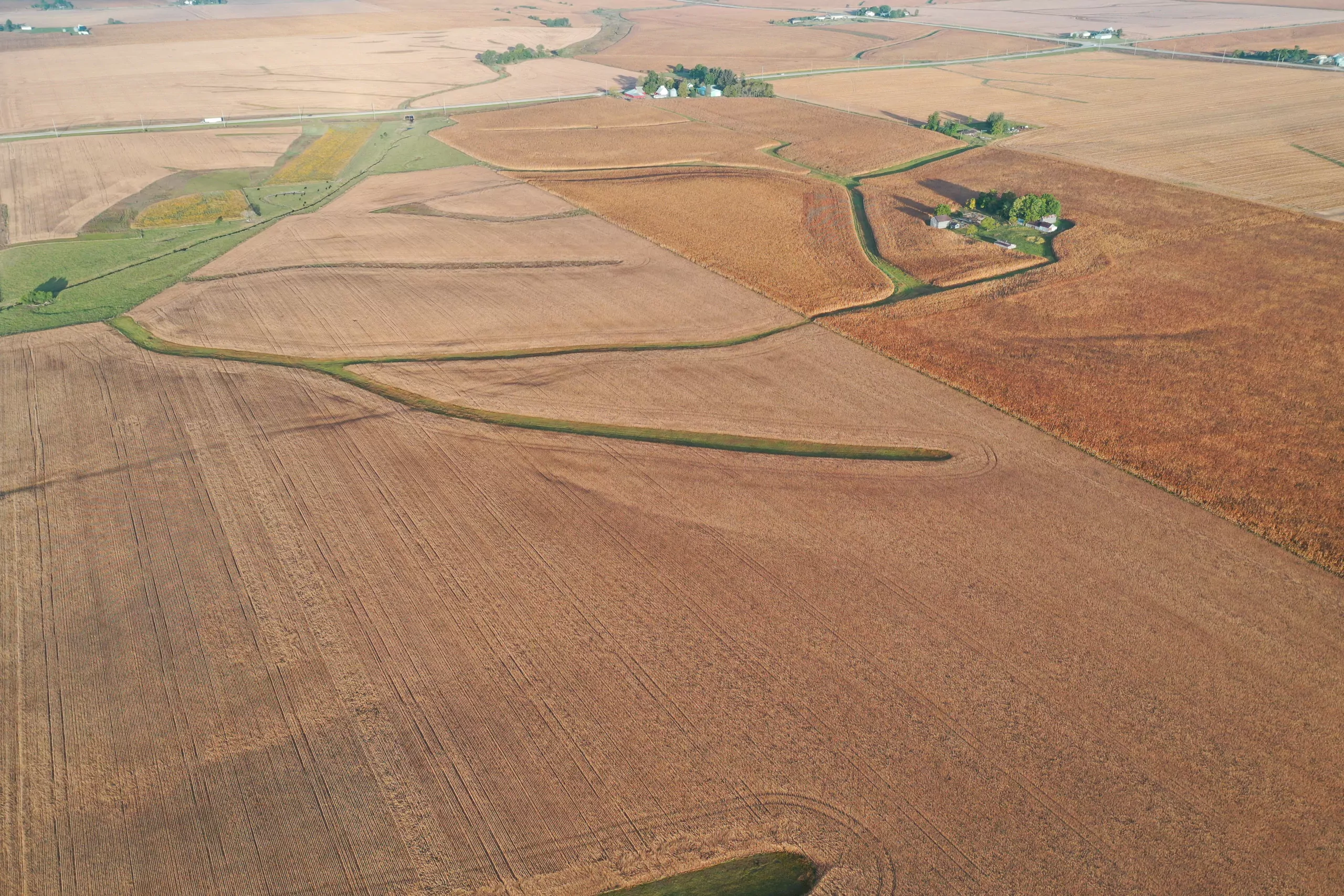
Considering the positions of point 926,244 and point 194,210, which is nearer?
point 926,244

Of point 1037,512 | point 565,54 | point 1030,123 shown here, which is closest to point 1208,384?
point 1037,512

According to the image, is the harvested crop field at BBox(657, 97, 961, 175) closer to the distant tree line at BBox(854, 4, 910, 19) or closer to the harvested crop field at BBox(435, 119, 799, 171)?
the harvested crop field at BBox(435, 119, 799, 171)

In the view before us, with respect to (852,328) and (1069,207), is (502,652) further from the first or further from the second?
(1069,207)

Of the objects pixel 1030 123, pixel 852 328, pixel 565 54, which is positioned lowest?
pixel 852 328

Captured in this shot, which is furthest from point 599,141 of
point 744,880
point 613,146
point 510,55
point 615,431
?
point 744,880

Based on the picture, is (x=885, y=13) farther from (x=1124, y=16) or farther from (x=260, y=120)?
(x=260, y=120)

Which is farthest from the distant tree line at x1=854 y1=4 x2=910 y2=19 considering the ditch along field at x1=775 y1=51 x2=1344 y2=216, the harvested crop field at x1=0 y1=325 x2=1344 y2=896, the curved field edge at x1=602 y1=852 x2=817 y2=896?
the curved field edge at x1=602 y1=852 x2=817 y2=896
